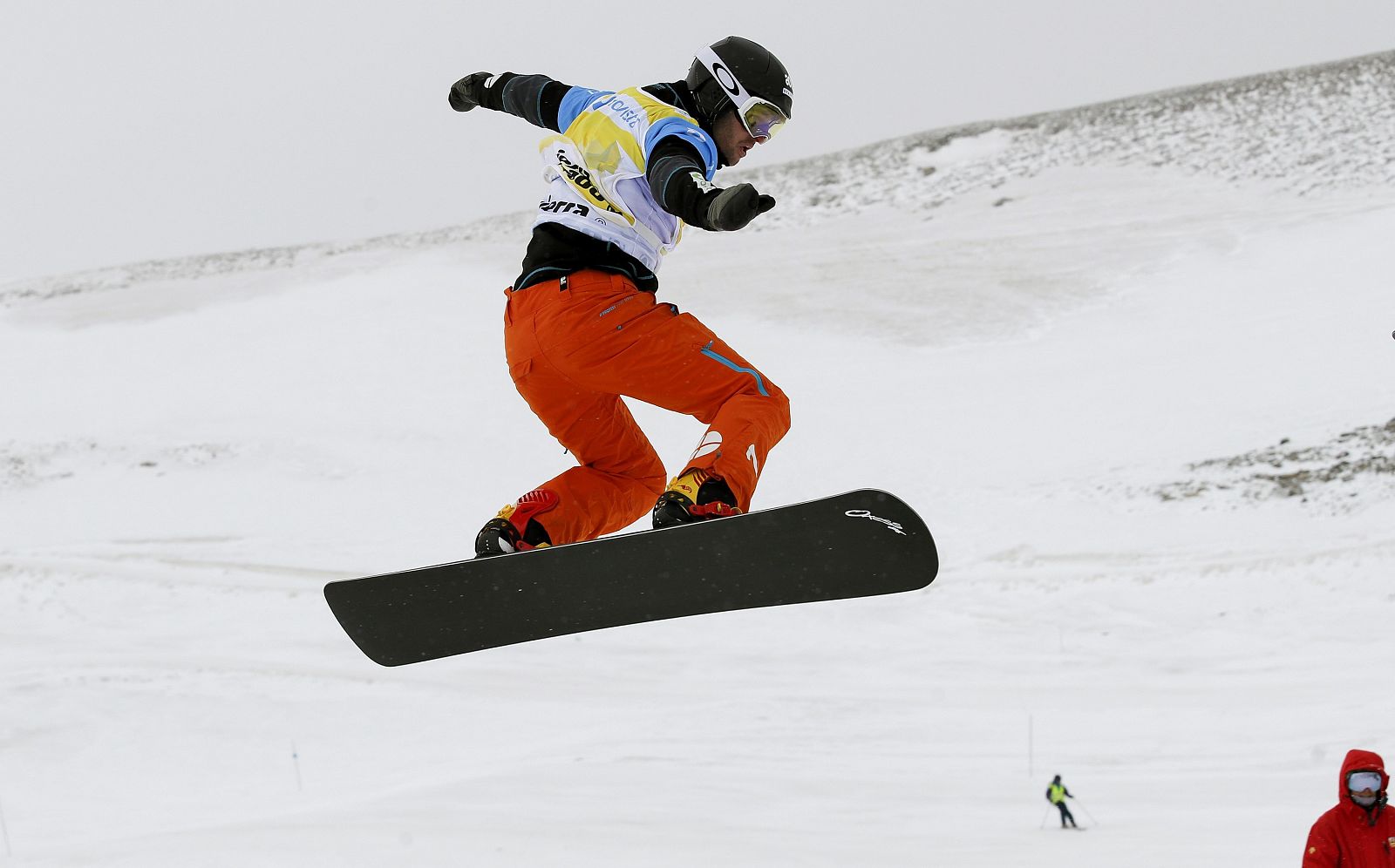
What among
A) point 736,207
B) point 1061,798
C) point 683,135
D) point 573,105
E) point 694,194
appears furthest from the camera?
point 1061,798

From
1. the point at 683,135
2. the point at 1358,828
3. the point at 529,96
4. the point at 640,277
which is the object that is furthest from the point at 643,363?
the point at 1358,828

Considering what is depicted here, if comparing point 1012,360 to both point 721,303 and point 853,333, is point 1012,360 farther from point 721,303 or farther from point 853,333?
point 721,303

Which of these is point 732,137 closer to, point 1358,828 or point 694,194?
point 694,194

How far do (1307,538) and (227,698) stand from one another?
12.4 meters

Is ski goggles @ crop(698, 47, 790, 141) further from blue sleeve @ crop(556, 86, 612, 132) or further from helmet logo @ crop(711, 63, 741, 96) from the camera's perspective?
blue sleeve @ crop(556, 86, 612, 132)

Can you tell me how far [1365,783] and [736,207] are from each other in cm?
336

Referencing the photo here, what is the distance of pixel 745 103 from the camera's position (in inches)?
148

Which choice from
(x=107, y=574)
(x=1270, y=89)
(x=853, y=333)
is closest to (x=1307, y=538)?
(x=853, y=333)

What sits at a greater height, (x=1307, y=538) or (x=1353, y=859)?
(x=1353, y=859)

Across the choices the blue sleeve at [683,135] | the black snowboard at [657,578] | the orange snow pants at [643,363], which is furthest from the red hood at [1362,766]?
the blue sleeve at [683,135]

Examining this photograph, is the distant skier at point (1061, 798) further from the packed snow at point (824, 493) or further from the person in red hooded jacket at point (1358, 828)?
the person in red hooded jacket at point (1358, 828)

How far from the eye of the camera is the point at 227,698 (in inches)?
524

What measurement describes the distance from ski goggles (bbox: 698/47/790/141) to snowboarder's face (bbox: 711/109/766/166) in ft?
0.06

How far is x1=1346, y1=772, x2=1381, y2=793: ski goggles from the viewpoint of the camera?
15.1 feet
